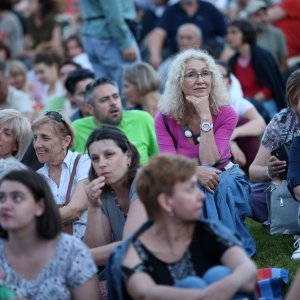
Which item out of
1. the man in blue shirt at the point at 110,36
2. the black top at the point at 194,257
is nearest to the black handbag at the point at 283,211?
the black top at the point at 194,257

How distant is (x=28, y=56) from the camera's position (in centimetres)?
1477

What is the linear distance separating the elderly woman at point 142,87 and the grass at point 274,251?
188 cm

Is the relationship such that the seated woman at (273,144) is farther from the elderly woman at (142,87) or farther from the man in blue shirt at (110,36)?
the man in blue shirt at (110,36)

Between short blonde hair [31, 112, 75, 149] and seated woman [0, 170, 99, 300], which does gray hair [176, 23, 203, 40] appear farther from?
seated woman [0, 170, 99, 300]

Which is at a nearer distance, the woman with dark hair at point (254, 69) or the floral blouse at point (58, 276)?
the floral blouse at point (58, 276)

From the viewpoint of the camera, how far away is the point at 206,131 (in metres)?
6.38

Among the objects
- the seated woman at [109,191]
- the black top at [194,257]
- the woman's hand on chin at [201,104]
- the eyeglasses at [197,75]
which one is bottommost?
the black top at [194,257]

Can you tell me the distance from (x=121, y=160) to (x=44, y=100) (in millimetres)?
6488

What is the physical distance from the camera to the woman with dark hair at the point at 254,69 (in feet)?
35.3

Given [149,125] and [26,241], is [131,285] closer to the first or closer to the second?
[26,241]

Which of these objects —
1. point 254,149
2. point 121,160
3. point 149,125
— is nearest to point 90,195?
point 121,160

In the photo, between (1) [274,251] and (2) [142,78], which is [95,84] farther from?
(1) [274,251]

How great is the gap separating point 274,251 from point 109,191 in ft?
5.07

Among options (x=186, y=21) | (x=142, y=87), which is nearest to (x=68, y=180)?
(x=142, y=87)
